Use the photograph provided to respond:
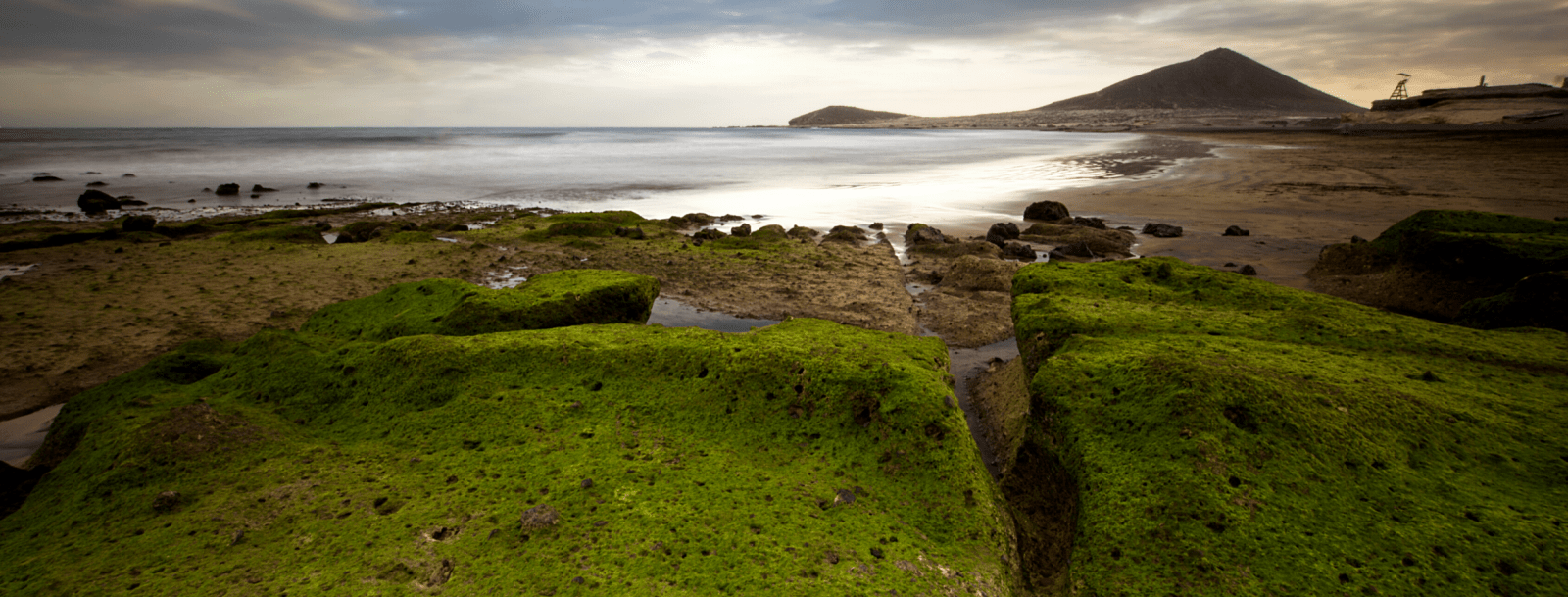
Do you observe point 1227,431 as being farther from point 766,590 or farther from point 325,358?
point 325,358

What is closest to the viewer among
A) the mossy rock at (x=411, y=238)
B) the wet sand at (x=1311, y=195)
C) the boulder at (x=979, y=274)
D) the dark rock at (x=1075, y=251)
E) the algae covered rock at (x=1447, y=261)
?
the algae covered rock at (x=1447, y=261)

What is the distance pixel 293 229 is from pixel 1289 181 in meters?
32.5

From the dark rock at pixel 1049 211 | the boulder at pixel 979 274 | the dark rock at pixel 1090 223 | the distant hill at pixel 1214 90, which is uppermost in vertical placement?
the distant hill at pixel 1214 90

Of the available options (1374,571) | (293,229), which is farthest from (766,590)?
(293,229)

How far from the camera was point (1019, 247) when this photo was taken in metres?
13.4

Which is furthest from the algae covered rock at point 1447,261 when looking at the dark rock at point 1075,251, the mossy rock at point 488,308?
the mossy rock at point 488,308

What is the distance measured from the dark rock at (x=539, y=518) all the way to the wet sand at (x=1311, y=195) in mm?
12186

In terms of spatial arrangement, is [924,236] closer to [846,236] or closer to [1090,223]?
[846,236]

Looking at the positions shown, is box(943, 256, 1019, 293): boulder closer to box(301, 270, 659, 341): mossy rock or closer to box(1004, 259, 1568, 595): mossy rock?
box(1004, 259, 1568, 595): mossy rock

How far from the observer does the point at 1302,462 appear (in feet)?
10.6

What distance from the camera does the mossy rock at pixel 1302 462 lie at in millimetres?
2744

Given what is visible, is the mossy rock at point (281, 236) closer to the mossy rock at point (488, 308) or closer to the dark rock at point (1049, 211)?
the mossy rock at point (488, 308)

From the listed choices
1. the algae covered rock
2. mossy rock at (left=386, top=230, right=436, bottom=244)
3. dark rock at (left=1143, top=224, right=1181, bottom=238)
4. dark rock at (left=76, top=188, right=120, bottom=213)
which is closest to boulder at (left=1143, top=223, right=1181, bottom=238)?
dark rock at (left=1143, top=224, right=1181, bottom=238)

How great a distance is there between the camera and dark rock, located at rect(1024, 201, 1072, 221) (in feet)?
59.4
